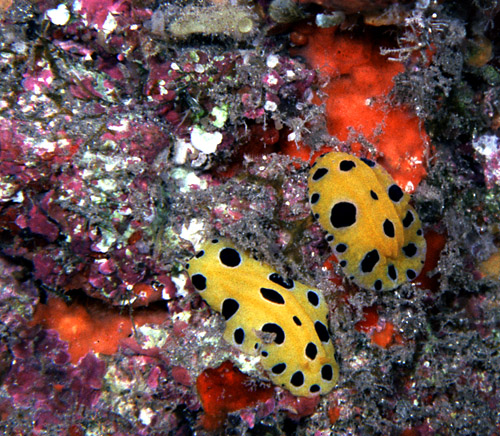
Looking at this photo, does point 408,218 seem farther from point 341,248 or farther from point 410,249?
point 341,248

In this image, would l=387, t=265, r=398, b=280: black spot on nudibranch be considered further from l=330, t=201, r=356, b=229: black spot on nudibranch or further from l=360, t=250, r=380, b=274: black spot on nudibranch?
l=330, t=201, r=356, b=229: black spot on nudibranch

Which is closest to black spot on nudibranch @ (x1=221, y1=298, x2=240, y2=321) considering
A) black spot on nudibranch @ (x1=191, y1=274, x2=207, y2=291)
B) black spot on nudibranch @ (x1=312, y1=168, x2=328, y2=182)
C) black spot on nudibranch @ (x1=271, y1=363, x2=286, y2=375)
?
black spot on nudibranch @ (x1=191, y1=274, x2=207, y2=291)

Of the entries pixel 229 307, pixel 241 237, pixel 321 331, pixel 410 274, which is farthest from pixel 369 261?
pixel 229 307

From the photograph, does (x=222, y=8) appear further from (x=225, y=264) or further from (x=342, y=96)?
(x=225, y=264)

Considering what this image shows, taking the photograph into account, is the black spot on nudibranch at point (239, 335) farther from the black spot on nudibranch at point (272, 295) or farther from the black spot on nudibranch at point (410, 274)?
the black spot on nudibranch at point (410, 274)

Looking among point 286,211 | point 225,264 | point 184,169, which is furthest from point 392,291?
point 184,169

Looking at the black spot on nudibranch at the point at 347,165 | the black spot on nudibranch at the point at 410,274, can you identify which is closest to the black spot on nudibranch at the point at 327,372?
the black spot on nudibranch at the point at 410,274
